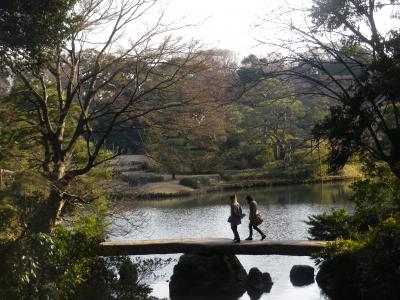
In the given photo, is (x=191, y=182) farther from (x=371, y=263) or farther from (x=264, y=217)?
(x=371, y=263)

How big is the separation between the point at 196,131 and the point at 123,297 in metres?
5.09

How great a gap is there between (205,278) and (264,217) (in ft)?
29.3

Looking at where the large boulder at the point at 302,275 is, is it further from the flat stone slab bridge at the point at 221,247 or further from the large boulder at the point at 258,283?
the flat stone slab bridge at the point at 221,247

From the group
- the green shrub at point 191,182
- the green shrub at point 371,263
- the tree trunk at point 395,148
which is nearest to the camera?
the green shrub at point 371,263

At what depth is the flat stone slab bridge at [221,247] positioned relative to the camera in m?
10.8

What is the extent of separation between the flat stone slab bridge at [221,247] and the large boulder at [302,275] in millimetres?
962

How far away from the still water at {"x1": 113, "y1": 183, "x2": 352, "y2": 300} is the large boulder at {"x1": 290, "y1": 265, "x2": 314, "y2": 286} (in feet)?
0.62

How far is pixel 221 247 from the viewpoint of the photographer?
11.2m

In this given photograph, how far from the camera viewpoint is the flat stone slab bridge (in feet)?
35.4

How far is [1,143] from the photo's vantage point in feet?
37.8

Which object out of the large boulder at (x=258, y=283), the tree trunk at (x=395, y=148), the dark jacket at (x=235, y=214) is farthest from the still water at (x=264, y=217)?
the tree trunk at (x=395, y=148)

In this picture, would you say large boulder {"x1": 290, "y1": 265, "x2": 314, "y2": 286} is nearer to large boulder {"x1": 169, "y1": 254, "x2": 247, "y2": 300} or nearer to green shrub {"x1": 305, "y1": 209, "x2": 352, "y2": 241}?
green shrub {"x1": 305, "y1": 209, "x2": 352, "y2": 241}

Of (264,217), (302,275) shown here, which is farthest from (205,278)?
(264,217)

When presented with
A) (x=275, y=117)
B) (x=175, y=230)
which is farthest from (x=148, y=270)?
(x=275, y=117)
